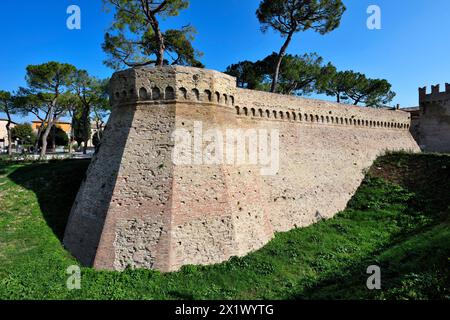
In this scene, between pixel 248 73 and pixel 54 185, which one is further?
pixel 248 73

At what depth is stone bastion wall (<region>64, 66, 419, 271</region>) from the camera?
9765mm

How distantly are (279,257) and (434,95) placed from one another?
89.6ft

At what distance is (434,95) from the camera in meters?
28.1

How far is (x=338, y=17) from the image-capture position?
2153 centimetres

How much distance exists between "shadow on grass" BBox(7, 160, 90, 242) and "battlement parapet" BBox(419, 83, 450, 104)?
A: 104 feet

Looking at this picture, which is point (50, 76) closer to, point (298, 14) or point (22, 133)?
point (298, 14)

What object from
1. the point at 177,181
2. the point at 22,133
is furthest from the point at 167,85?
the point at 22,133

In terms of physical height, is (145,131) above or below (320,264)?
above

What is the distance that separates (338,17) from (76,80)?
24570mm

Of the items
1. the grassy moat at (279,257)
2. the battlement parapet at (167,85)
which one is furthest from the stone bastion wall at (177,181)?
the grassy moat at (279,257)

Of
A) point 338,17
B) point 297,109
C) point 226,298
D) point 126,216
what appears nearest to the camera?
point 226,298

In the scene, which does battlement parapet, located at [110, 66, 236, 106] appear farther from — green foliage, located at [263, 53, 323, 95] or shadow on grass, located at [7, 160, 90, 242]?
green foliage, located at [263, 53, 323, 95]
